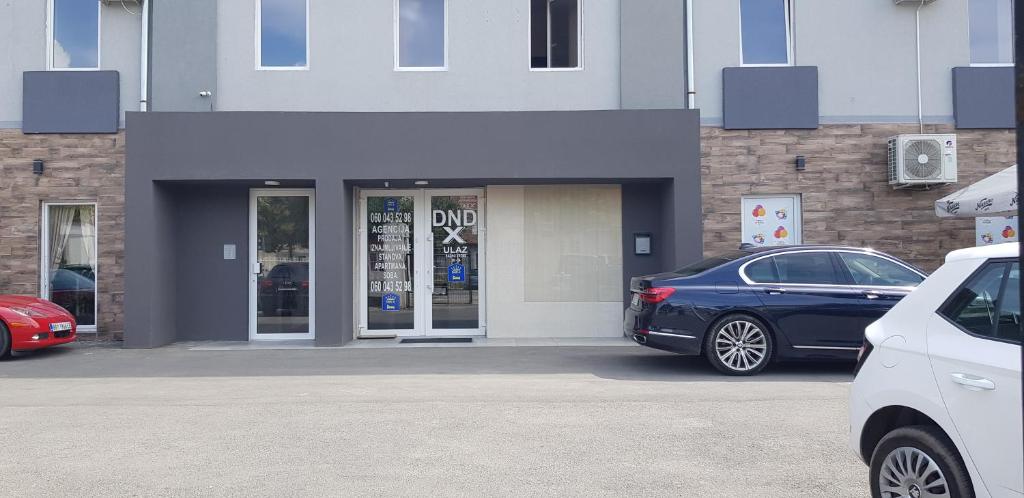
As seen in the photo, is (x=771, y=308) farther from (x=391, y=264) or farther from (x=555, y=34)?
(x=391, y=264)

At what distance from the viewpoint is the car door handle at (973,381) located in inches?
137

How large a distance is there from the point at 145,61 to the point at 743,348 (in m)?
10.4

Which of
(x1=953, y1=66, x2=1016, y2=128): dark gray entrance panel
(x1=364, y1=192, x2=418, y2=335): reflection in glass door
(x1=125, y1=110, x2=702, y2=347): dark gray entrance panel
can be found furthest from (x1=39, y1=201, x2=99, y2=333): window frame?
(x1=953, y1=66, x2=1016, y2=128): dark gray entrance panel

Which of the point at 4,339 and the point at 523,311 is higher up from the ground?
the point at 523,311

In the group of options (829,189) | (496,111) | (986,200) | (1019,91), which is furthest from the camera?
(829,189)

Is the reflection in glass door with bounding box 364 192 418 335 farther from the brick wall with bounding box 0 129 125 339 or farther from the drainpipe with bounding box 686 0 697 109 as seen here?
the drainpipe with bounding box 686 0 697 109

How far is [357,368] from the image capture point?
9.87m

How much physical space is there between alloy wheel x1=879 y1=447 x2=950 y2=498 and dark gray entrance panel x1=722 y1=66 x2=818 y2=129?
9464 millimetres

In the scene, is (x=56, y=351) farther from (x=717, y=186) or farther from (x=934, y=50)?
(x=934, y=50)

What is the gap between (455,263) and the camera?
13.3 meters

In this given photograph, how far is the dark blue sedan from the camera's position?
8938mm

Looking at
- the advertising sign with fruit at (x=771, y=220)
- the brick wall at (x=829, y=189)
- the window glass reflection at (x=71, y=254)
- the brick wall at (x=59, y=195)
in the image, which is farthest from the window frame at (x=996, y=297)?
the window glass reflection at (x=71, y=254)

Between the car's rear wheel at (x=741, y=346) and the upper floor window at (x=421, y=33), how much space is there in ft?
21.8

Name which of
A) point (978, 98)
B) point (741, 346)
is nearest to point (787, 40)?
point (978, 98)
